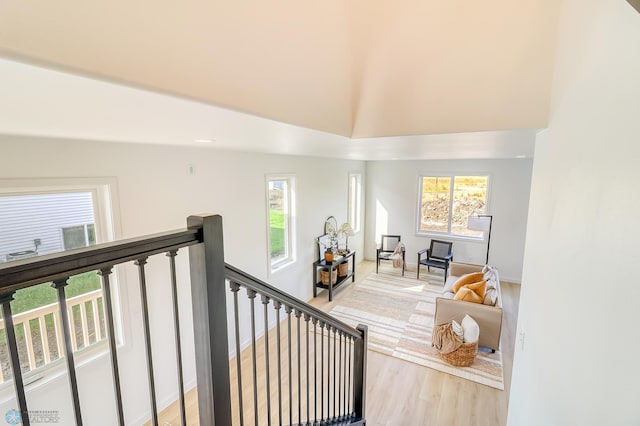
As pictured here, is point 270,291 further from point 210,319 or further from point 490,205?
point 490,205

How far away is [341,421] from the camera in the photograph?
234 centimetres

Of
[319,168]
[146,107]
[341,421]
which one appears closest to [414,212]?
[319,168]

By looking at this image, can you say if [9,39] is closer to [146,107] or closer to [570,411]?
[146,107]

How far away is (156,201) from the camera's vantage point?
8.83 feet

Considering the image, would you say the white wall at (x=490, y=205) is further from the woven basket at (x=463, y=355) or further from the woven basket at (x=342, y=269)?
the woven basket at (x=463, y=355)

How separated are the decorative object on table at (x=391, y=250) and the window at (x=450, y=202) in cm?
65

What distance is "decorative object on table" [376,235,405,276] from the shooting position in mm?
6488

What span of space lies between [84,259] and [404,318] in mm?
4717

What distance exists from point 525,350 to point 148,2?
2.30 metres

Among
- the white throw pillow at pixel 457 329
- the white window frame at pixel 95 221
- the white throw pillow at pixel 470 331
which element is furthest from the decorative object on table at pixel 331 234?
the white window frame at pixel 95 221

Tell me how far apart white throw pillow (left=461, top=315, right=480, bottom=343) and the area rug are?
0.37m

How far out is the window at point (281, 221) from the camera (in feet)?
14.4

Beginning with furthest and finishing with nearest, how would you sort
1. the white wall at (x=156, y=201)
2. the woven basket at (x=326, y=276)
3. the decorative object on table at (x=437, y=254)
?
the decorative object on table at (x=437, y=254) < the woven basket at (x=326, y=276) < the white wall at (x=156, y=201)

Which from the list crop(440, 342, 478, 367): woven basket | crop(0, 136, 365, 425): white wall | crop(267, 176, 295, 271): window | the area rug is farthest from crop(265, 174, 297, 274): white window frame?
crop(440, 342, 478, 367): woven basket
